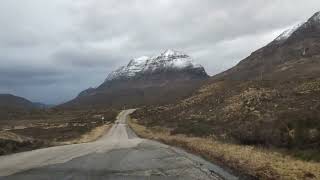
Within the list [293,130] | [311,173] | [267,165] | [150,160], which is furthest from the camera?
[293,130]

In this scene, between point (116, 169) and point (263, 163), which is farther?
point (263, 163)

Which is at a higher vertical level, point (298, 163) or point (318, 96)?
point (318, 96)

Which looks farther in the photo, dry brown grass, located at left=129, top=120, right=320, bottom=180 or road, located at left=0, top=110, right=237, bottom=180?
road, located at left=0, top=110, right=237, bottom=180

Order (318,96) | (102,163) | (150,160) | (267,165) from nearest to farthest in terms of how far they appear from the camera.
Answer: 1. (267,165)
2. (102,163)
3. (150,160)
4. (318,96)

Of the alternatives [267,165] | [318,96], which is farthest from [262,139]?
[318,96]

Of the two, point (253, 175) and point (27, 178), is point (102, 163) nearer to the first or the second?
point (27, 178)

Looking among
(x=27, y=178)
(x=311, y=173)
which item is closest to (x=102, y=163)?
(x=27, y=178)

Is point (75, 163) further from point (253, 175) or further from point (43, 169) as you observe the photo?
point (253, 175)

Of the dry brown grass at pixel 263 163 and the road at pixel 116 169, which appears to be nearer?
the dry brown grass at pixel 263 163

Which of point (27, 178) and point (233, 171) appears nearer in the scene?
point (27, 178)

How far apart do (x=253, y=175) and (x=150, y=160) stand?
8.15 metres

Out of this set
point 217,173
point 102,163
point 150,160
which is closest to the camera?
point 217,173

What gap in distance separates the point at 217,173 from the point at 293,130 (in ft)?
34.8

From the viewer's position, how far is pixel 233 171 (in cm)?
2059
